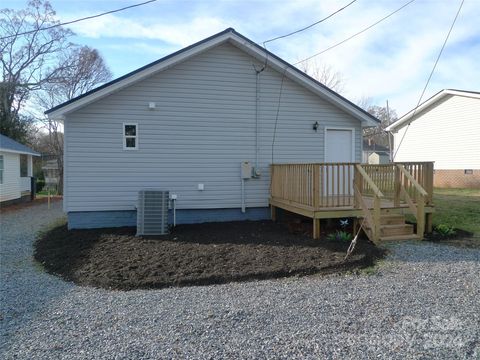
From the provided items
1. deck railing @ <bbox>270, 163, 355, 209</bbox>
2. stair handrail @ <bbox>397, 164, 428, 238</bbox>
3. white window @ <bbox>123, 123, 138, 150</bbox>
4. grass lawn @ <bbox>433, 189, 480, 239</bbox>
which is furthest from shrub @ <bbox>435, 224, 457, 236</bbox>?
white window @ <bbox>123, 123, 138, 150</bbox>

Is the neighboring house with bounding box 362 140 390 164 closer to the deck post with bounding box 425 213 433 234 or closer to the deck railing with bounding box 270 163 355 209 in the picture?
the deck post with bounding box 425 213 433 234

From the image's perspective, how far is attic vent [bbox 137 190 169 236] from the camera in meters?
8.67

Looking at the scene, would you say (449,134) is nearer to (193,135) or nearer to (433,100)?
(433,100)

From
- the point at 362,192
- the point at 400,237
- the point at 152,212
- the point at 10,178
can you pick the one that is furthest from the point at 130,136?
the point at 10,178

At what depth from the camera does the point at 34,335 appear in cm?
384

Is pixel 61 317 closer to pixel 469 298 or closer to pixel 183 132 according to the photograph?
pixel 469 298

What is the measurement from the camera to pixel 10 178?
60.9 ft

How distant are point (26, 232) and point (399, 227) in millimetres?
9441

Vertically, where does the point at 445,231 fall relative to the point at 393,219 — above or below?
below

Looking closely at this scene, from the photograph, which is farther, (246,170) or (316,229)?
(246,170)

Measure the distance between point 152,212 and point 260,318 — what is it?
514 cm

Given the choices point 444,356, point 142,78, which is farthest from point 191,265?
point 142,78

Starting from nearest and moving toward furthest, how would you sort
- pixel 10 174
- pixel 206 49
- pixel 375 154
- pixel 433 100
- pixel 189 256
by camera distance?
pixel 189 256, pixel 206 49, pixel 10 174, pixel 433 100, pixel 375 154

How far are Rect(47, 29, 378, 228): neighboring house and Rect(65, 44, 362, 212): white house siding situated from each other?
0.08 feet
